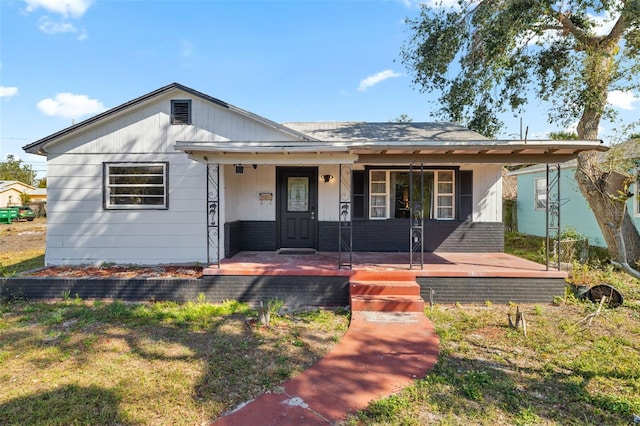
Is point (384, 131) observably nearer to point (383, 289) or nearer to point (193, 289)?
point (383, 289)

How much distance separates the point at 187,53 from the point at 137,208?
7.15m

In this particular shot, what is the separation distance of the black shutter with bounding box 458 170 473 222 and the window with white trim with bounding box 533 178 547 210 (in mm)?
7615

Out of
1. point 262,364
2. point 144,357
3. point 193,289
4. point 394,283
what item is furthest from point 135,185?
point 394,283

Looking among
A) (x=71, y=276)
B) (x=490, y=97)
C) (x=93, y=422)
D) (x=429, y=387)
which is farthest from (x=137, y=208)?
(x=490, y=97)

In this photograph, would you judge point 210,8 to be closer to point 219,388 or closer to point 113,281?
point 113,281

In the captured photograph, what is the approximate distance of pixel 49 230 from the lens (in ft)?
24.5

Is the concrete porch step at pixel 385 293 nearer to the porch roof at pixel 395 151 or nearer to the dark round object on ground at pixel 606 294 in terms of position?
the porch roof at pixel 395 151

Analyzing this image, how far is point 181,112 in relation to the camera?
7613 mm

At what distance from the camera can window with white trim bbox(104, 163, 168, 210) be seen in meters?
7.61

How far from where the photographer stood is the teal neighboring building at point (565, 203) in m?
10.1

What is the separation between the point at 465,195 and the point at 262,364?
706 cm

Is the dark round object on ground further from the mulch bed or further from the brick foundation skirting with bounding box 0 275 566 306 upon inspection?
the mulch bed

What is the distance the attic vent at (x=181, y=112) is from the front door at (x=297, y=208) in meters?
2.63

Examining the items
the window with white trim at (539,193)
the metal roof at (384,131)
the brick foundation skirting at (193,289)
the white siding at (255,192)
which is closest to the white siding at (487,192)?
the metal roof at (384,131)
